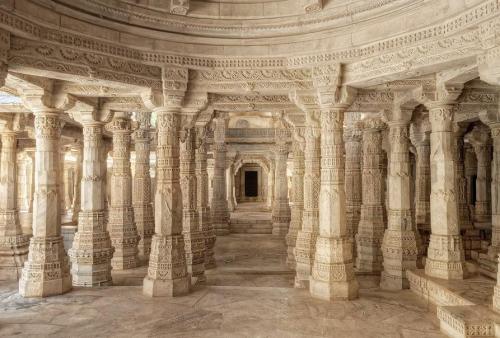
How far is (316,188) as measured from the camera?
8492mm

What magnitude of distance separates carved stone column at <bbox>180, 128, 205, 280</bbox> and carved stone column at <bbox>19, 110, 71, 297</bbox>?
2912 mm

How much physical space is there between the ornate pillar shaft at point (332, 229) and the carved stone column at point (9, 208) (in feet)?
28.7

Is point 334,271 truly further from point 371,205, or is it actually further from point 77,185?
point 77,185

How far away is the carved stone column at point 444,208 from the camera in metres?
6.62

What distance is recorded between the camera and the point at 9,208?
470 inches

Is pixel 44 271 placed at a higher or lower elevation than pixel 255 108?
lower

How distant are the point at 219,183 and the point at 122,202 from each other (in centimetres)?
699

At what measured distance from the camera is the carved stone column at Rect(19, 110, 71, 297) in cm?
685

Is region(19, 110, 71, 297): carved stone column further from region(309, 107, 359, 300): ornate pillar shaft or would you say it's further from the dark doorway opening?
the dark doorway opening

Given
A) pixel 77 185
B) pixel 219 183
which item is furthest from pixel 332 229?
pixel 77 185

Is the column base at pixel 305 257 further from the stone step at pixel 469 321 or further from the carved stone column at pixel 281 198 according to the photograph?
the carved stone column at pixel 281 198

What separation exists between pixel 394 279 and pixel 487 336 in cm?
336

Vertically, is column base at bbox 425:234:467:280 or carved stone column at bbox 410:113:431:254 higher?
carved stone column at bbox 410:113:431:254

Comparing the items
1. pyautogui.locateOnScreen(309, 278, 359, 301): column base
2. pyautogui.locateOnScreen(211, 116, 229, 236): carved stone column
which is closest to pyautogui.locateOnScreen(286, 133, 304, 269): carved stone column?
pyautogui.locateOnScreen(309, 278, 359, 301): column base
